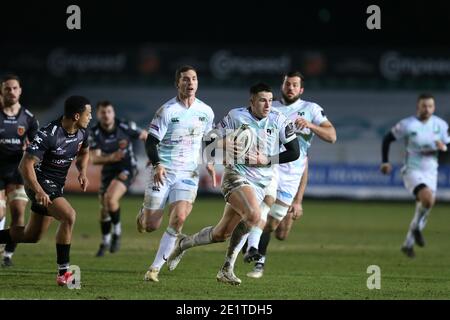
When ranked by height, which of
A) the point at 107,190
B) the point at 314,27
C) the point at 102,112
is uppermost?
the point at 314,27

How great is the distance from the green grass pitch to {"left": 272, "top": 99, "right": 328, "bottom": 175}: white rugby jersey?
1.47 m

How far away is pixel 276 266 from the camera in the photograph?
14492mm

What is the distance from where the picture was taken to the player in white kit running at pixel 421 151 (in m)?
17.2

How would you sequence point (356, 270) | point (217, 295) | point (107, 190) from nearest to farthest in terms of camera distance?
point (217, 295), point (356, 270), point (107, 190)

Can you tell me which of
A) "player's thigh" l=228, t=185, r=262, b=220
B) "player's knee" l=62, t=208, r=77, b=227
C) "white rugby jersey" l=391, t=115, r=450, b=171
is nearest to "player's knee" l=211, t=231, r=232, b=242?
"player's thigh" l=228, t=185, r=262, b=220

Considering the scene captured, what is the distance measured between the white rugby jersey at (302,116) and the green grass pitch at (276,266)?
147 centimetres

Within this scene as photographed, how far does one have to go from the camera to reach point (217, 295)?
10539 mm

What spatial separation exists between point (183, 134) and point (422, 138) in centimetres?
648

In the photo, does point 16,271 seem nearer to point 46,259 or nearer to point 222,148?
point 46,259

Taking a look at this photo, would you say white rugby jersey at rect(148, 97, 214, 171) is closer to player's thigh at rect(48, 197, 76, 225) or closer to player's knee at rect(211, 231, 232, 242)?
player's knee at rect(211, 231, 232, 242)

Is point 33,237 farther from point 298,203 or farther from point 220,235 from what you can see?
point 298,203

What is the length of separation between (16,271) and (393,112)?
2746cm
